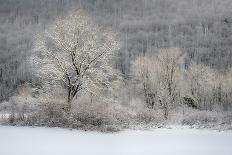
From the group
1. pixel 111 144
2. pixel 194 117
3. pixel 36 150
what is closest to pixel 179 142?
pixel 111 144

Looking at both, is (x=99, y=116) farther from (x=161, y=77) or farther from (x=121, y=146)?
(x=161, y=77)

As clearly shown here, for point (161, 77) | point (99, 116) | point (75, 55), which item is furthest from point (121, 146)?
point (161, 77)

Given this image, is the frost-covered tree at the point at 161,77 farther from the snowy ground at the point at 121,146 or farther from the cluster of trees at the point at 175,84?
the snowy ground at the point at 121,146

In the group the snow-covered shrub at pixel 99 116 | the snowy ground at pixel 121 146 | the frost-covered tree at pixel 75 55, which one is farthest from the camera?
the frost-covered tree at pixel 75 55

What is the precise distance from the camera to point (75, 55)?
3506 centimetres

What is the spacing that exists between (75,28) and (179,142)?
1751 cm

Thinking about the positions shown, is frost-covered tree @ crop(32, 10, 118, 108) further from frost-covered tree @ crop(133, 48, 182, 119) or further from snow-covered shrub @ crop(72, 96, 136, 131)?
frost-covered tree @ crop(133, 48, 182, 119)

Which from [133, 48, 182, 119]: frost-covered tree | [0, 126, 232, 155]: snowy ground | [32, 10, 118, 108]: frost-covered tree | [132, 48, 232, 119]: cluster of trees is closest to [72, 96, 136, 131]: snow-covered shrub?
[32, 10, 118, 108]: frost-covered tree

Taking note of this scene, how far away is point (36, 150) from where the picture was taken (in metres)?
17.5

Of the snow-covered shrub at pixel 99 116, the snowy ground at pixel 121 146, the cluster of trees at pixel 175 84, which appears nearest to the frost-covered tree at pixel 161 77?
the cluster of trees at pixel 175 84

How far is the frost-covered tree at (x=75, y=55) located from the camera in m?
34.9

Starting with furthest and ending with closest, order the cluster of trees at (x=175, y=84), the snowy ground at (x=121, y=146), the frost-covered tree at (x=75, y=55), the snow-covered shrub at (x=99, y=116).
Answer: the cluster of trees at (x=175, y=84) → the frost-covered tree at (x=75, y=55) → the snow-covered shrub at (x=99, y=116) → the snowy ground at (x=121, y=146)

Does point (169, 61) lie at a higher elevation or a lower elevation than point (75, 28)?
lower

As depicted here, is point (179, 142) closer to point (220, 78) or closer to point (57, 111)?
point (57, 111)
